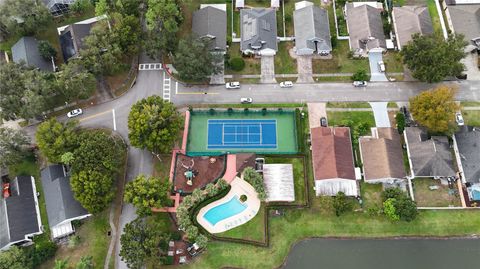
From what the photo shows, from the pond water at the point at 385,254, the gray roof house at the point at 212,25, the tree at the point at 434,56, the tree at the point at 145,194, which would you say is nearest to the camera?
the tree at the point at 145,194

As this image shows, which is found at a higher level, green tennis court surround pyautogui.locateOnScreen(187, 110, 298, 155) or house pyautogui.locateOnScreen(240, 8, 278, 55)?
house pyautogui.locateOnScreen(240, 8, 278, 55)

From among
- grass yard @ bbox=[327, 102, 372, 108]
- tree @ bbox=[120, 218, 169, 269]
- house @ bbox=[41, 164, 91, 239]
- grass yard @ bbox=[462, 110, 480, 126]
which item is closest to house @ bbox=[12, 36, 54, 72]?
house @ bbox=[41, 164, 91, 239]

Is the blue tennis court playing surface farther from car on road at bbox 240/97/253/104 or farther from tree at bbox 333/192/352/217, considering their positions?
tree at bbox 333/192/352/217

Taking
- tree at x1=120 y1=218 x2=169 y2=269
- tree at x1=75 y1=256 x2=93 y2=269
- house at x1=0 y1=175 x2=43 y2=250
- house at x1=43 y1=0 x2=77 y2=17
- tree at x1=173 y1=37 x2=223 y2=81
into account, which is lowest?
tree at x1=75 y1=256 x2=93 y2=269

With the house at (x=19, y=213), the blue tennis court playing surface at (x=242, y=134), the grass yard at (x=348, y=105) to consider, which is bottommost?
the house at (x=19, y=213)

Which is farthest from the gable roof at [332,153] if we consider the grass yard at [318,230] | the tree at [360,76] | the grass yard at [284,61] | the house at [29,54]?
the house at [29,54]

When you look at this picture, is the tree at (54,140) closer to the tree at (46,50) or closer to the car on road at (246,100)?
the tree at (46,50)
